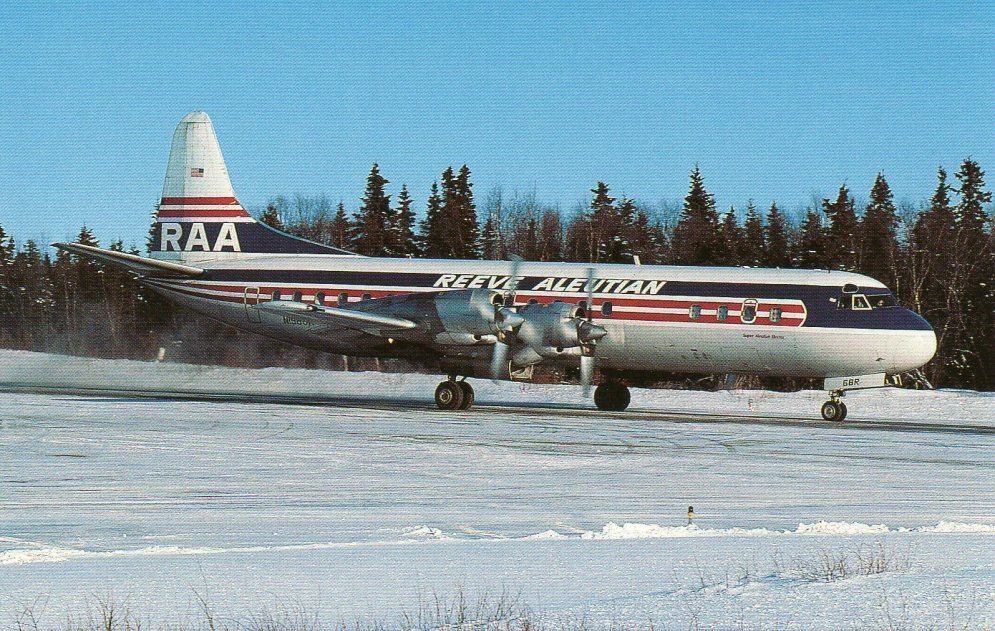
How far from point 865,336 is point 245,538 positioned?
18.4 metres

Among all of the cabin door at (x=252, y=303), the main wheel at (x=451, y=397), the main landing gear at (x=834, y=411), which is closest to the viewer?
the main landing gear at (x=834, y=411)

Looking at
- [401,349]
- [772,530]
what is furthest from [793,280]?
[772,530]

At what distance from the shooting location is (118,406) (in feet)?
88.2

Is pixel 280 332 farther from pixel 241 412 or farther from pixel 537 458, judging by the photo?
pixel 537 458

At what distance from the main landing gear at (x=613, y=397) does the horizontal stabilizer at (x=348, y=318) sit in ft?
19.4

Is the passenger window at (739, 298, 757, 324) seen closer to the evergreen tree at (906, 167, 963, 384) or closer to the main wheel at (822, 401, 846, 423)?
the main wheel at (822, 401, 846, 423)

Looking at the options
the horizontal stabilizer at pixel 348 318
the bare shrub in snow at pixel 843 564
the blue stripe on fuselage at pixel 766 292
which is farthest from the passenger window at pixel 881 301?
the bare shrub in snow at pixel 843 564

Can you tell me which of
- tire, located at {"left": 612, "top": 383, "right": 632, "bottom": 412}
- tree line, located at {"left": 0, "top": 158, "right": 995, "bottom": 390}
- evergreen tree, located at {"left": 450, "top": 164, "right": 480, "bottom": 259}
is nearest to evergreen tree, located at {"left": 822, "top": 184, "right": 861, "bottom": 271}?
tree line, located at {"left": 0, "top": 158, "right": 995, "bottom": 390}

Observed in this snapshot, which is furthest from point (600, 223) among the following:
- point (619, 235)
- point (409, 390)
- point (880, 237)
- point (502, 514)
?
point (502, 514)

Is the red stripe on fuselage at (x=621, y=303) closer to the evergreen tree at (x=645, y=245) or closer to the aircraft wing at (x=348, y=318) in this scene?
the aircraft wing at (x=348, y=318)

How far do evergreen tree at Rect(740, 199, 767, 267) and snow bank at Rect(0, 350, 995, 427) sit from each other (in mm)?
24472

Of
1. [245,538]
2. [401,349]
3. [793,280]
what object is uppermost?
[793,280]

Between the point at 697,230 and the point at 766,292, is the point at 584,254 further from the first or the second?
the point at 766,292

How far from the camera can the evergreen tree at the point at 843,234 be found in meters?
54.8
